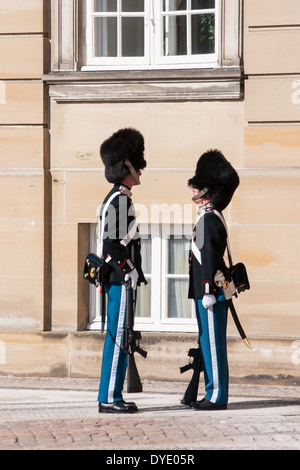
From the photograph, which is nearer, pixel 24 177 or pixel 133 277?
pixel 133 277

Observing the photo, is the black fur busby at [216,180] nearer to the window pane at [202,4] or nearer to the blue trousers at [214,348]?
the blue trousers at [214,348]

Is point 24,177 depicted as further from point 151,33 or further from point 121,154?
point 121,154

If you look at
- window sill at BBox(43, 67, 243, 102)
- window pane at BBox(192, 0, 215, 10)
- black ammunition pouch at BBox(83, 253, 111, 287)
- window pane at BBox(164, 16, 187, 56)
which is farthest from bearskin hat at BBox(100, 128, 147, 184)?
window pane at BBox(192, 0, 215, 10)

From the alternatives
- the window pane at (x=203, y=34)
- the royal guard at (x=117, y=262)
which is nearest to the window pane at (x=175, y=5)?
the window pane at (x=203, y=34)

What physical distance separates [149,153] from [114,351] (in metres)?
2.75

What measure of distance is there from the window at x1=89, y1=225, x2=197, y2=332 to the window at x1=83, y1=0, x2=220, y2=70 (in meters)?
1.60

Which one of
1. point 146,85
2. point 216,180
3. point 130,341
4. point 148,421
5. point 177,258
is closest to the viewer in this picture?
point 148,421

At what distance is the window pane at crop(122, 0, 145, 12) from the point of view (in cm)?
1033

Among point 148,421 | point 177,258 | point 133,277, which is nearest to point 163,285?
point 177,258

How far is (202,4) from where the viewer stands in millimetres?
10195

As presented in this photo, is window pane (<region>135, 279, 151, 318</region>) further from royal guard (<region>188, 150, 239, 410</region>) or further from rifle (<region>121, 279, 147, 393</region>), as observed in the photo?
rifle (<region>121, 279, 147, 393</region>)

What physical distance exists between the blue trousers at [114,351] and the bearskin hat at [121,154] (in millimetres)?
829

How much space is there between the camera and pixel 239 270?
804cm

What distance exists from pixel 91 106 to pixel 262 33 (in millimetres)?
1720
